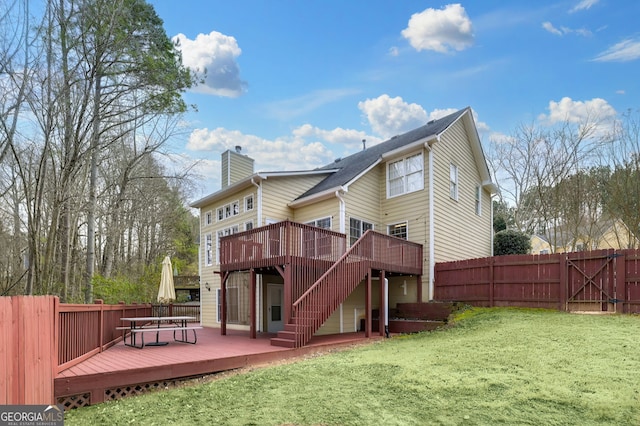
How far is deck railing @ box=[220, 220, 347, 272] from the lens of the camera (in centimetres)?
1029

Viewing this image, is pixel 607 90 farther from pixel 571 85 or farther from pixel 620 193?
pixel 620 193

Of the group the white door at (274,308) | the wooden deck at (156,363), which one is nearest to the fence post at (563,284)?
the wooden deck at (156,363)

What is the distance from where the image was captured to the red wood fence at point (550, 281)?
9.73 meters

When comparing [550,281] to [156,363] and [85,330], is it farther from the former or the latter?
[85,330]

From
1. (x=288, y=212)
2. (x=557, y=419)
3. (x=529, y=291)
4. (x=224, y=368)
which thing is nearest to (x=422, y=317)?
(x=529, y=291)

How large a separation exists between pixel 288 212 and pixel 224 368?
314 inches

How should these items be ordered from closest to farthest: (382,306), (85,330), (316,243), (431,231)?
(85,330) < (316,243) < (382,306) < (431,231)

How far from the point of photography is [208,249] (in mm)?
17938

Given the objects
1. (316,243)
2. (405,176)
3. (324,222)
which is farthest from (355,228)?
(316,243)

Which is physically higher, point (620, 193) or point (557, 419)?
point (620, 193)

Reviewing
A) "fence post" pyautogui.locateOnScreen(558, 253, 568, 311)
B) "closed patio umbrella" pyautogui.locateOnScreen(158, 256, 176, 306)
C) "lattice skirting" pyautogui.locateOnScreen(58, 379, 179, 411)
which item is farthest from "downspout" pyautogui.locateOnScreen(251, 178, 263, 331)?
"fence post" pyautogui.locateOnScreen(558, 253, 568, 311)

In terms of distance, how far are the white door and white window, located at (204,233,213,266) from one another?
4617 mm

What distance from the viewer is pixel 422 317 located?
12.7 m

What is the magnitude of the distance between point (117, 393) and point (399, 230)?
10.7m
